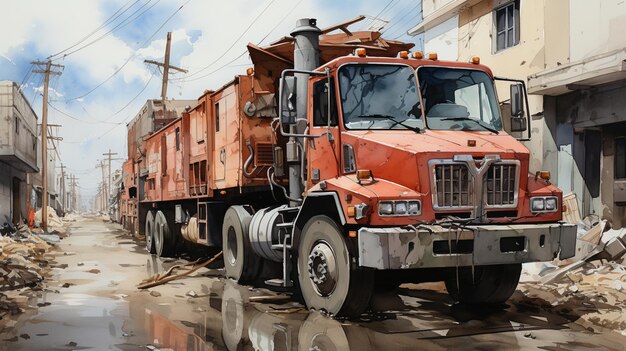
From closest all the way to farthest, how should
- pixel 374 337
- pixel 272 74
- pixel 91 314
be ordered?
pixel 374 337 < pixel 91 314 < pixel 272 74

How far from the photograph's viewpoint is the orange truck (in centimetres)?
671

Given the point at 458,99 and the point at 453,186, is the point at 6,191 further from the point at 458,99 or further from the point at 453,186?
the point at 453,186

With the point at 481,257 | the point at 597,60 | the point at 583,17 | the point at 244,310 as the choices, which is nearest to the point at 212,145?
the point at 244,310

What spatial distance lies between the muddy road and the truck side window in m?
2.37

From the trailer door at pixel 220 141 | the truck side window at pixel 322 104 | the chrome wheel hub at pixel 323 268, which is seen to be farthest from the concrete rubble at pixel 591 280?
the trailer door at pixel 220 141

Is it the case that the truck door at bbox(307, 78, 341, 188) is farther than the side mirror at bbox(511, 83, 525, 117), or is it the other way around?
the side mirror at bbox(511, 83, 525, 117)

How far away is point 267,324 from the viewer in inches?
285

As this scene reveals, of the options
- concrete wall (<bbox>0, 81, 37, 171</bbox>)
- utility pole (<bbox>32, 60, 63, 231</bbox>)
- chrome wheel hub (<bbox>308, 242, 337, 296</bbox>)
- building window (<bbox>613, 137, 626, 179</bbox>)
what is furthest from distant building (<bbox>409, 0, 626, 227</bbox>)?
utility pole (<bbox>32, 60, 63, 231</bbox>)

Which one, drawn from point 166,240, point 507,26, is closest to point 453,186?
point 166,240

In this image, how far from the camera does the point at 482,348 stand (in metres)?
5.97

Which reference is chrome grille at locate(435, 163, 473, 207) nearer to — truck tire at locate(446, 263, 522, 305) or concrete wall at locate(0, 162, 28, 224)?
truck tire at locate(446, 263, 522, 305)

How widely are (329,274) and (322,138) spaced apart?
1.73 m

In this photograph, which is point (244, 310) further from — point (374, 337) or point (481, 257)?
point (481, 257)

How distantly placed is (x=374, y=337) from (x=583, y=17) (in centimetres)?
1133
